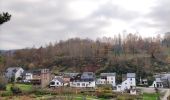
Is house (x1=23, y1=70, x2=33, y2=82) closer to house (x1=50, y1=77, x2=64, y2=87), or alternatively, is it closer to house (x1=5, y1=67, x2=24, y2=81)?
house (x1=5, y1=67, x2=24, y2=81)

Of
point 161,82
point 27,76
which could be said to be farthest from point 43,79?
point 161,82

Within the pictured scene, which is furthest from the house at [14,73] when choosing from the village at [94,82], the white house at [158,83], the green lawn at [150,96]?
the green lawn at [150,96]

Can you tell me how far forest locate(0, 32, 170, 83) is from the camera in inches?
2721

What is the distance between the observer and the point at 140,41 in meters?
98.5

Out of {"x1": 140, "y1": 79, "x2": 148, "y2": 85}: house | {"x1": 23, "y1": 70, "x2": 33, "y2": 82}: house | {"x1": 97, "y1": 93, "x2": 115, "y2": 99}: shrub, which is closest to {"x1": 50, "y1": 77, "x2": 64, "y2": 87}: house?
{"x1": 23, "y1": 70, "x2": 33, "y2": 82}: house

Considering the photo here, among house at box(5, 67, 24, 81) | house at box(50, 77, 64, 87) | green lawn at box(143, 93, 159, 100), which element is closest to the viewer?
green lawn at box(143, 93, 159, 100)

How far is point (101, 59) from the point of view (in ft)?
255

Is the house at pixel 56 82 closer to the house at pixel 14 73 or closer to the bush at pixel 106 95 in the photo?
the house at pixel 14 73

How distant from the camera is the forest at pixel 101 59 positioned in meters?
69.1

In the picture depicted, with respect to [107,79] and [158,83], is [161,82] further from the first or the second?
[107,79]

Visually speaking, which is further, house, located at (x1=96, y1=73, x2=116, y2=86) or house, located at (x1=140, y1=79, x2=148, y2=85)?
house, located at (x1=96, y1=73, x2=116, y2=86)

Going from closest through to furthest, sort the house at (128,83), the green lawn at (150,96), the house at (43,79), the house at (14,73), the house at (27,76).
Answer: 1. the green lawn at (150,96)
2. the house at (128,83)
3. the house at (43,79)
4. the house at (14,73)
5. the house at (27,76)

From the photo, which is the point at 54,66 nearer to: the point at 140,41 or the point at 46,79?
the point at 46,79

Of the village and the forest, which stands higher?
the forest
